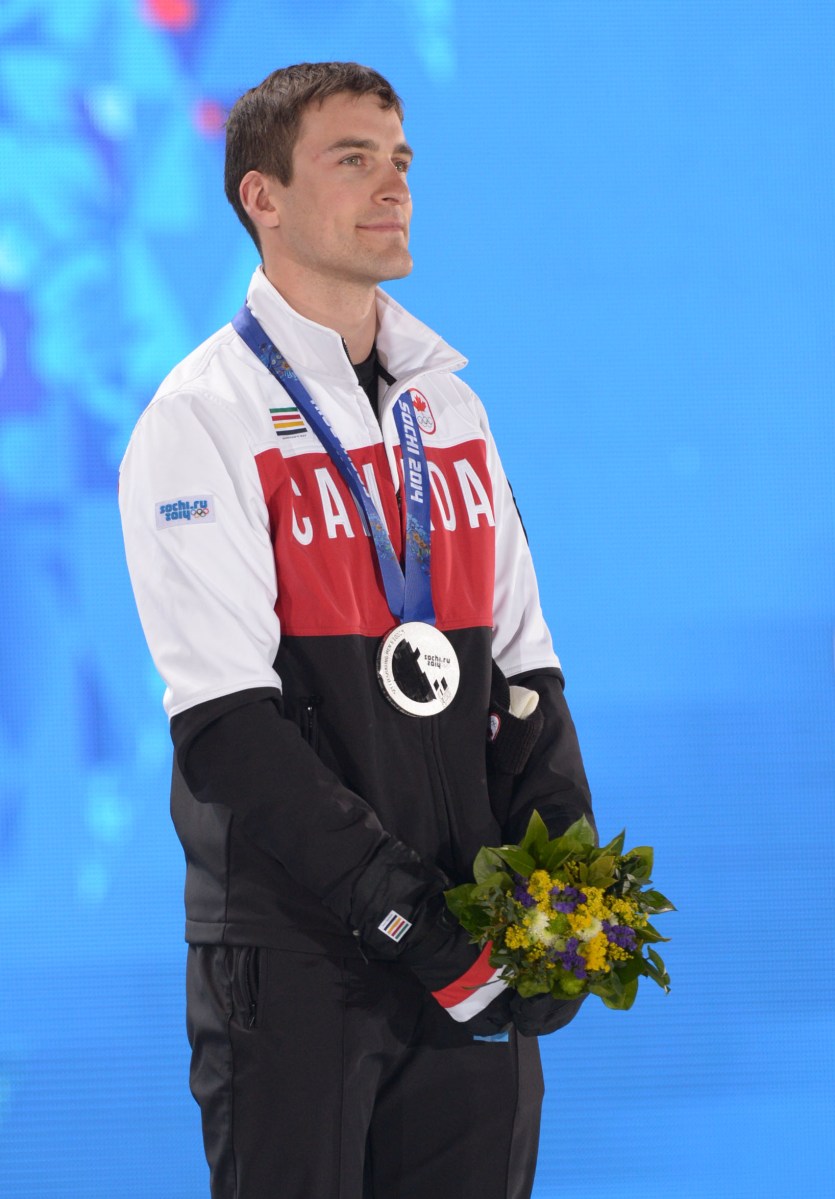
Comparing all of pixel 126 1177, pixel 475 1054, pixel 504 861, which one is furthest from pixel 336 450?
pixel 126 1177

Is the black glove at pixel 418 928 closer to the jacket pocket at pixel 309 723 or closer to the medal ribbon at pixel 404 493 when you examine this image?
the jacket pocket at pixel 309 723

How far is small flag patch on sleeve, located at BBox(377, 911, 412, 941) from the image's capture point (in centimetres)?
176

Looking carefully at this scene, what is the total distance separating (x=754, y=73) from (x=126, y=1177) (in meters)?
2.79

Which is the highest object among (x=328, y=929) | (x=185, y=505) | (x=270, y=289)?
(x=270, y=289)

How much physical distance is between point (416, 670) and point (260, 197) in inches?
27.4

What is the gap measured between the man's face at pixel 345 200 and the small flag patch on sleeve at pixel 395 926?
0.83 metres

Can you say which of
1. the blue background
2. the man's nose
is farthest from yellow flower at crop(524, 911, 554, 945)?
the blue background

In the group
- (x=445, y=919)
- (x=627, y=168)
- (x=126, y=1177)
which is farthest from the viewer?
(x=627, y=168)

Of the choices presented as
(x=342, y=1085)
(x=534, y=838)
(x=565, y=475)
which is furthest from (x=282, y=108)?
(x=565, y=475)

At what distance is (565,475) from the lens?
3475 mm

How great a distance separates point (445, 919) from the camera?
5.89 ft

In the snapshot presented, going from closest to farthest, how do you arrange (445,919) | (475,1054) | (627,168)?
(445,919) < (475,1054) < (627,168)

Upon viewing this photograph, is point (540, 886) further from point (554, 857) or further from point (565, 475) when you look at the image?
point (565, 475)

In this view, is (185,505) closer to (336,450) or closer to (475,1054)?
(336,450)
